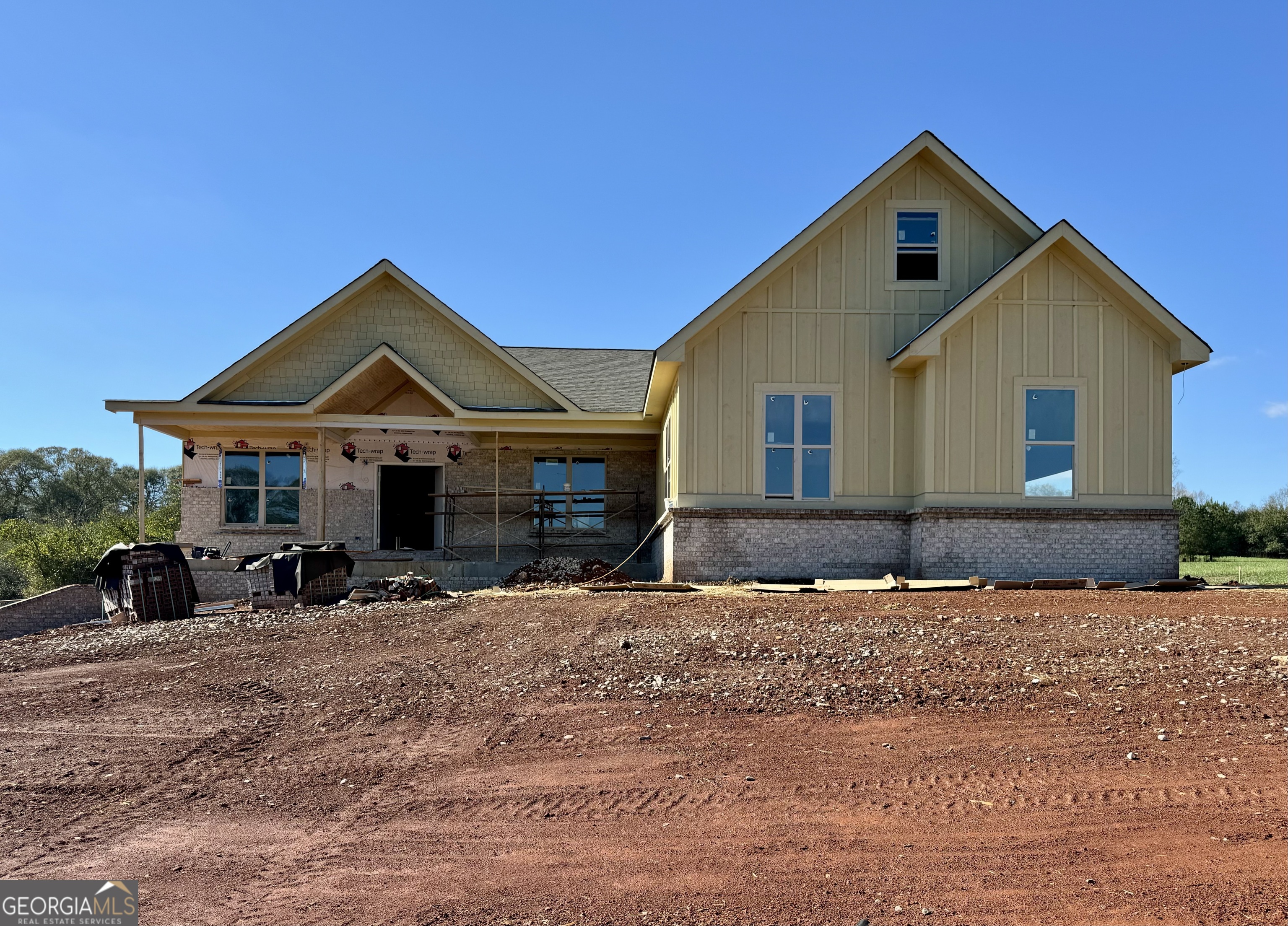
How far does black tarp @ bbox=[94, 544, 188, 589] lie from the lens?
50.0 feet

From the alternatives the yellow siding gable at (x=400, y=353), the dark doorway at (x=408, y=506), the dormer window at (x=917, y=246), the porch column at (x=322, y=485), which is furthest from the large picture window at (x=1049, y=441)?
the porch column at (x=322, y=485)

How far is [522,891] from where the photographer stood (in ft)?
15.3

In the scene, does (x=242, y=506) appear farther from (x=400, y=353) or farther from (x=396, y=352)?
(x=396, y=352)

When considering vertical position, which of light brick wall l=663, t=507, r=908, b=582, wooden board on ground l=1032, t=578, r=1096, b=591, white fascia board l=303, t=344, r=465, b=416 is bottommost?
wooden board on ground l=1032, t=578, r=1096, b=591

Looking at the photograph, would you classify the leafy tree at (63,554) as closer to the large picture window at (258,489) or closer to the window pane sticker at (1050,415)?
the large picture window at (258,489)

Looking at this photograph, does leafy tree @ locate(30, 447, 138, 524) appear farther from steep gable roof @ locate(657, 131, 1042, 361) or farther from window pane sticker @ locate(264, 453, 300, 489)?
steep gable roof @ locate(657, 131, 1042, 361)

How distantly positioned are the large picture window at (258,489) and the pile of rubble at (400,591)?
5.86 metres

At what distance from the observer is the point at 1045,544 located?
48.6 ft

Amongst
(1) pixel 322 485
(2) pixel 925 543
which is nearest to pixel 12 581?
(1) pixel 322 485

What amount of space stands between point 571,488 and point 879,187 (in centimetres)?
918

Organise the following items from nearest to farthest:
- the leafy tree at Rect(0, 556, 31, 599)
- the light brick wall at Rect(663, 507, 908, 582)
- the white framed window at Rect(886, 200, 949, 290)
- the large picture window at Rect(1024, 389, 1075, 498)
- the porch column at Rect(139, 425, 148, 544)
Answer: the large picture window at Rect(1024, 389, 1075, 498), the light brick wall at Rect(663, 507, 908, 582), the white framed window at Rect(886, 200, 949, 290), the porch column at Rect(139, 425, 148, 544), the leafy tree at Rect(0, 556, 31, 599)

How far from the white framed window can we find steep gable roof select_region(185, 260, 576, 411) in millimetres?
6921

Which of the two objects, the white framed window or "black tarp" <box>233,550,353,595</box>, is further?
the white framed window

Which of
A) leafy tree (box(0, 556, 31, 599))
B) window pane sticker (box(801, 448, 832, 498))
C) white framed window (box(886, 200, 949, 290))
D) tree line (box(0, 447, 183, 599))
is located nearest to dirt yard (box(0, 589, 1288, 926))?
window pane sticker (box(801, 448, 832, 498))
